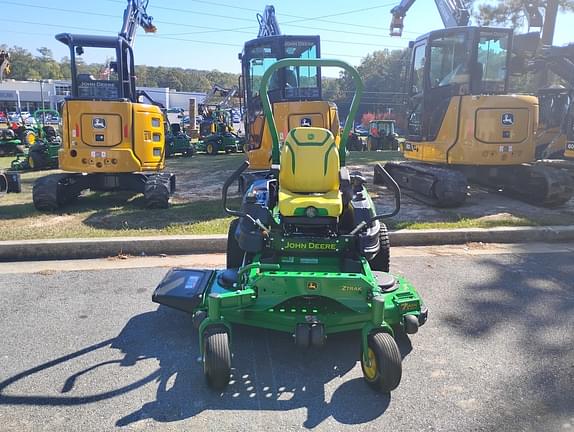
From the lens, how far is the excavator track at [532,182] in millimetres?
8742

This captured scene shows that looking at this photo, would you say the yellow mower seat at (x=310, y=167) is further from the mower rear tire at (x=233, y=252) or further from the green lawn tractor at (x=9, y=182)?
the green lawn tractor at (x=9, y=182)

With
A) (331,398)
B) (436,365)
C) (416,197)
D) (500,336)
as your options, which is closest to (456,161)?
(416,197)

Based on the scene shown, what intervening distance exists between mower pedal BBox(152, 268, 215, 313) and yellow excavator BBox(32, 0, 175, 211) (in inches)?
159

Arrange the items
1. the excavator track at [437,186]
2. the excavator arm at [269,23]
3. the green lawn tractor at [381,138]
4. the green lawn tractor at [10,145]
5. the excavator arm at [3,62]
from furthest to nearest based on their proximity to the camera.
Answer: the green lawn tractor at [381,138]
the green lawn tractor at [10,145]
the excavator arm at [269,23]
the excavator arm at [3,62]
the excavator track at [437,186]

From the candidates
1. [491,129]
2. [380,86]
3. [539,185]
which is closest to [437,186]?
[491,129]

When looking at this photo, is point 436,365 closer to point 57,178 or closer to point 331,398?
point 331,398

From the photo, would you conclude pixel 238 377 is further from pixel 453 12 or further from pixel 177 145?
pixel 177 145

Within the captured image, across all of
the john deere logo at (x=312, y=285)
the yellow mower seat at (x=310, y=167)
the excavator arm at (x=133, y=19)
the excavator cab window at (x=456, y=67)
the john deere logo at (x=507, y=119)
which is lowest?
the john deere logo at (x=312, y=285)

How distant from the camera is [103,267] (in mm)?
5727

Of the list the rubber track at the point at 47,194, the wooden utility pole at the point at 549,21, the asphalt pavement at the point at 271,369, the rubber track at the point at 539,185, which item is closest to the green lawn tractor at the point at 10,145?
the rubber track at the point at 47,194

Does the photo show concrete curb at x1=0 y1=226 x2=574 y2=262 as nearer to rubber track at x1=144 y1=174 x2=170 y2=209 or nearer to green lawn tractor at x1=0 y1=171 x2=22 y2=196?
rubber track at x1=144 y1=174 x2=170 y2=209

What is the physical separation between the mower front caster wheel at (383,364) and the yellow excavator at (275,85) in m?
6.35

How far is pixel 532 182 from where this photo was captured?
9.23m

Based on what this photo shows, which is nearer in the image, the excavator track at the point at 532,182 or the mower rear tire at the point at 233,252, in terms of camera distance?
the mower rear tire at the point at 233,252
